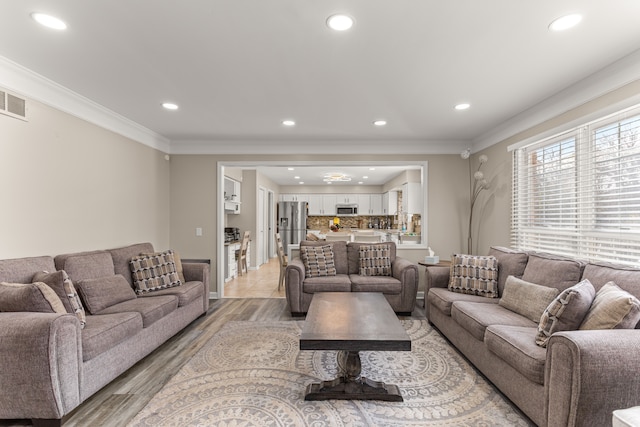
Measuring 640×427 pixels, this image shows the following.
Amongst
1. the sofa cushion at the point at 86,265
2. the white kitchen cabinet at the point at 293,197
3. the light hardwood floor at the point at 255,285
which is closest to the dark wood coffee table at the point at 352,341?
the sofa cushion at the point at 86,265

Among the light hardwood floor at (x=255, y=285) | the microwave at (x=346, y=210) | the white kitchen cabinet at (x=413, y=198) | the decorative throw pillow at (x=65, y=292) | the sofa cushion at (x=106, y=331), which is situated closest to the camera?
the sofa cushion at (x=106, y=331)

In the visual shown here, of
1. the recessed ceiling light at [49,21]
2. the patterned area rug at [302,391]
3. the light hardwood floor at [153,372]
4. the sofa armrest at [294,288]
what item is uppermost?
the recessed ceiling light at [49,21]

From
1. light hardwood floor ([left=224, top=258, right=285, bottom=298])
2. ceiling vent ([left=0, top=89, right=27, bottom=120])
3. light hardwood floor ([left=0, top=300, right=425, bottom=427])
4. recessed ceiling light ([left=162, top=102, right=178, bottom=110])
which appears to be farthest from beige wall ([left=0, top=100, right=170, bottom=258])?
light hardwood floor ([left=224, top=258, right=285, bottom=298])

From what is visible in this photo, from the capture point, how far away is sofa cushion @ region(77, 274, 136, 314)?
2.70 meters

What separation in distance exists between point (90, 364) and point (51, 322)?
0.50m

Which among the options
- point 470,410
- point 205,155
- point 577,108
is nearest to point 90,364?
point 470,410

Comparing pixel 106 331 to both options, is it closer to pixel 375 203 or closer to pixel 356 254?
pixel 356 254

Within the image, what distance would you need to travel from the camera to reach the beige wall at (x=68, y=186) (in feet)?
8.64

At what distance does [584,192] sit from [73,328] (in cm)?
422

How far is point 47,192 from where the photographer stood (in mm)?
2928

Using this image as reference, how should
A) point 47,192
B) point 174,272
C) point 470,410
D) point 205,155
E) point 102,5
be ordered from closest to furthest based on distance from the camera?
point 102,5
point 470,410
point 47,192
point 174,272
point 205,155

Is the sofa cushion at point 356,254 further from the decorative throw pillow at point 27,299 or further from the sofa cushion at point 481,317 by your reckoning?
the decorative throw pillow at point 27,299

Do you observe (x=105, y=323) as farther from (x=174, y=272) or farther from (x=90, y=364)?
(x=174, y=272)

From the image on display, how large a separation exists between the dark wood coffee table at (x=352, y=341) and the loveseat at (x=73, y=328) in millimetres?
1445
